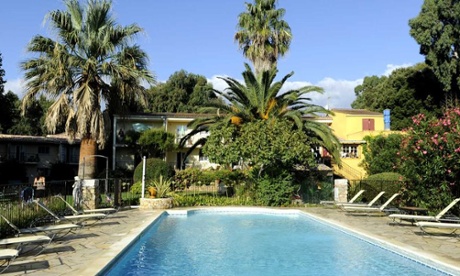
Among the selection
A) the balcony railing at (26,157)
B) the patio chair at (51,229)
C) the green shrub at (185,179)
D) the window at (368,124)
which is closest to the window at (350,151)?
the window at (368,124)

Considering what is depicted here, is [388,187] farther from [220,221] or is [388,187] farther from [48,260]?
[48,260]

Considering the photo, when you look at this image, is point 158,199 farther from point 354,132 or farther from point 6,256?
point 354,132

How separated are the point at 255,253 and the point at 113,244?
343 centimetres

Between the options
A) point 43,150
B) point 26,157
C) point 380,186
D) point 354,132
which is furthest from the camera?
point 43,150

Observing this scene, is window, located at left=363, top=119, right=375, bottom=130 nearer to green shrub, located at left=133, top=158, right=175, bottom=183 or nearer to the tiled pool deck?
green shrub, located at left=133, top=158, right=175, bottom=183

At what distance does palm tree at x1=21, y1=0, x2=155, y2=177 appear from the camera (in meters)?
20.0

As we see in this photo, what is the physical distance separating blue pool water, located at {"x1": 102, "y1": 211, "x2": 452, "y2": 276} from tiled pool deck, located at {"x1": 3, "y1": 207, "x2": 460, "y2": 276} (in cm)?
34

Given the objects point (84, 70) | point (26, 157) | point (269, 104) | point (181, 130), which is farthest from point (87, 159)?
point (26, 157)

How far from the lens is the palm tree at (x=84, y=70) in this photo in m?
20.0

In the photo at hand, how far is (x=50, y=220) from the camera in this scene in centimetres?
1218

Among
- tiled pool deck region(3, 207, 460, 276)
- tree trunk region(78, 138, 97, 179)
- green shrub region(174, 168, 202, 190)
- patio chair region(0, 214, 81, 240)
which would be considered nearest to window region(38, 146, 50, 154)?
tree trunk region(78, 138, 97, 179)

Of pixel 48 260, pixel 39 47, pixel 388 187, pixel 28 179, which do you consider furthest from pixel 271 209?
pixel 28 179

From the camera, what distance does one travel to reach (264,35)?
29625 millimetres

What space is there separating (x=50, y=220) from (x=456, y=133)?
514 inches
